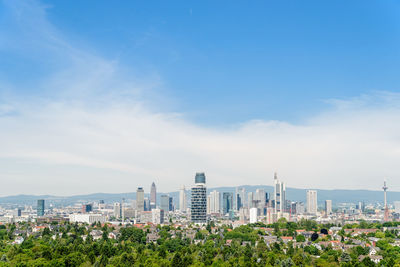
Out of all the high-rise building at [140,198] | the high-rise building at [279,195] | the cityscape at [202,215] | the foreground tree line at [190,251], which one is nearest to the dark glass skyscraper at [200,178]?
the cityscape at [202,215]

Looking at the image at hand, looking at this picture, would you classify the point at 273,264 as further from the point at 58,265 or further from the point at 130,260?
the point at 58,265

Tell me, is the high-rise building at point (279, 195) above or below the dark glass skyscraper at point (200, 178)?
below

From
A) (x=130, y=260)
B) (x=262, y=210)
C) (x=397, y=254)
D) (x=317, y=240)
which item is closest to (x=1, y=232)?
(x=130, y=260)

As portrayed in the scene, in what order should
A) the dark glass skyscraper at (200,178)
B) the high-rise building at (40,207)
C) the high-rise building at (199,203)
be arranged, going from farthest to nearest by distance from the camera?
1. the high-rise building at (40,207)
2. the dark glass skyscraper at (200,178)
3. the high-rise building at (199,203)

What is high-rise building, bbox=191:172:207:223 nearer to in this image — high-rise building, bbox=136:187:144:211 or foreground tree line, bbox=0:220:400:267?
foreground tree line, bbox=0:220:400:267

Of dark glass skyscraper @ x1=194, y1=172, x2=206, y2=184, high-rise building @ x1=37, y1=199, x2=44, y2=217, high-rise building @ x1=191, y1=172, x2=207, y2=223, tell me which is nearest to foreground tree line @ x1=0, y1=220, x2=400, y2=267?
high-rise building @ x1=191, y1=172, x2=207, y2=223

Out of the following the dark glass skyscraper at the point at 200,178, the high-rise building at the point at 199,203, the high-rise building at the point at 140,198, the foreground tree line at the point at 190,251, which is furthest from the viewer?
the high-rise building at the point at 140,198

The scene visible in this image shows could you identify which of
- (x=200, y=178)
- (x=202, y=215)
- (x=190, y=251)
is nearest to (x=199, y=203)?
(x=202, y=215)

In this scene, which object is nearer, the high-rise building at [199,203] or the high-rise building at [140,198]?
the high-rise building at [199,203]

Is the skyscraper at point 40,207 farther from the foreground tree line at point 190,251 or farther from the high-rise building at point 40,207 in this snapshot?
the foreground tree line at point 190,251

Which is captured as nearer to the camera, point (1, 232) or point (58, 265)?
point (58, 265)

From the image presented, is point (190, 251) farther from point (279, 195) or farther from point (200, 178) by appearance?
point (279, 195)
